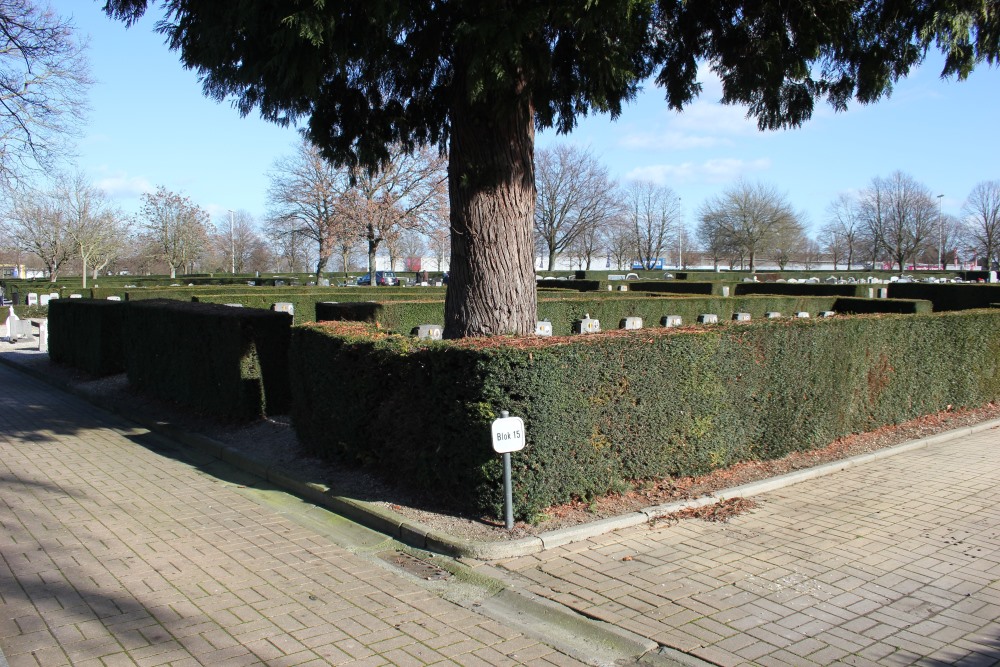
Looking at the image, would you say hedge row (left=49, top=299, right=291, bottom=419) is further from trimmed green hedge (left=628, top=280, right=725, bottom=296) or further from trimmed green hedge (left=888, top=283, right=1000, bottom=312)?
trimmed green hedge (left=888, top=283, right=1000, bottom=312)

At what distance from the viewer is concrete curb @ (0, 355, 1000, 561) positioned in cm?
534

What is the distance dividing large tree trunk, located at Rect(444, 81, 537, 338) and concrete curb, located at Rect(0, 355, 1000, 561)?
213 cm

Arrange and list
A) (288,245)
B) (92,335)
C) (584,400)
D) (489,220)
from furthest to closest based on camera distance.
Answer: (288,245), (92,335), (489,220), (584,400)

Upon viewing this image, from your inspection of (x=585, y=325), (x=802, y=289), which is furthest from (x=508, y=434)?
(x=802, y=289)

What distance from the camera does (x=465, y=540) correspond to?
5371 mm

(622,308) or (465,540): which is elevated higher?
(622,308)

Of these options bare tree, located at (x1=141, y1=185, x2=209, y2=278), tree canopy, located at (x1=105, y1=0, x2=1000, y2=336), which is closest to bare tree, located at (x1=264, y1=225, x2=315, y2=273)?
bare tree, located at (x1=141, y1=185, x2=209, y2=278)

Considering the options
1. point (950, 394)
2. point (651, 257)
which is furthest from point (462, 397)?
point (651, 257)

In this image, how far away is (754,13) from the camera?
27.6ft

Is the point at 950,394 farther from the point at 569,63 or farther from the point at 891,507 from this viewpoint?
the point at 569,63

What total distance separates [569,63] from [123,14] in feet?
16.6

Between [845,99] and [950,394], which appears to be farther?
[950,394]

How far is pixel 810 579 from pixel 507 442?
2182 mm

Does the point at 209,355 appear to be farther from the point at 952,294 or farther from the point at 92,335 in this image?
the point at 952,294
